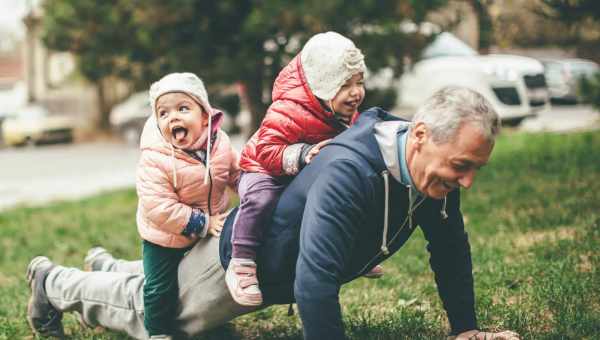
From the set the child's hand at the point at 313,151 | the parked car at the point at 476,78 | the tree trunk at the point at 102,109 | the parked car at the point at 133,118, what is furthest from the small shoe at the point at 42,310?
the tree trunk at the point at 102,109

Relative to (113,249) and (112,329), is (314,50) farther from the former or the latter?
(113,249)

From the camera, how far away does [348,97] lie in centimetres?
293

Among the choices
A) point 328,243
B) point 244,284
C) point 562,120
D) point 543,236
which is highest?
point 328,243

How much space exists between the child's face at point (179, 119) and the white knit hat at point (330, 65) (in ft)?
1.82

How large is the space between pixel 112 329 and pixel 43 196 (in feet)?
28.8

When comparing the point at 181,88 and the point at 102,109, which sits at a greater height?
the point at 181,88

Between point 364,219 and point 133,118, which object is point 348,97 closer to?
point 364,219

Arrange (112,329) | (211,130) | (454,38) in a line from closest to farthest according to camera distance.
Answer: (211,130) < (112,329) < (454,38)

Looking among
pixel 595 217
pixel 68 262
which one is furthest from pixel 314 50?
pixel 68 262

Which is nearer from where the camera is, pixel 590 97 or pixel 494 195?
pixel 494 195

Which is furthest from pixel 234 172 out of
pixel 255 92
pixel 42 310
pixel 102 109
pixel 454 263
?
pixel 102 109

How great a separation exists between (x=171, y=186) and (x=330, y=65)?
0.86 meters

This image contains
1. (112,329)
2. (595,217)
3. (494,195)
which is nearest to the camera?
(112,329)

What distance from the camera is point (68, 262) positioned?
6.24 meters
